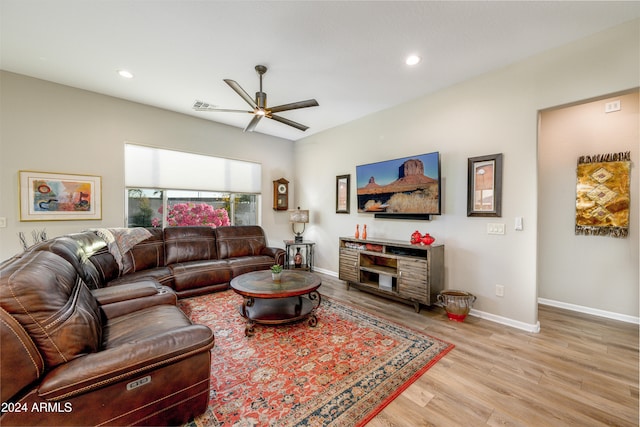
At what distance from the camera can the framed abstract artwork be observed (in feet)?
10.6

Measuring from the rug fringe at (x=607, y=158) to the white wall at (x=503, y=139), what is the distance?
2.13 ft

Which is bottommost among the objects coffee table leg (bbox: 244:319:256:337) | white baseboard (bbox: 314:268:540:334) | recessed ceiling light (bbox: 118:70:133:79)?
white baseboard (bbox: 314:268:540:334)

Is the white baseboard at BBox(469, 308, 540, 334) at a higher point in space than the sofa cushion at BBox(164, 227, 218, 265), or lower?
lower

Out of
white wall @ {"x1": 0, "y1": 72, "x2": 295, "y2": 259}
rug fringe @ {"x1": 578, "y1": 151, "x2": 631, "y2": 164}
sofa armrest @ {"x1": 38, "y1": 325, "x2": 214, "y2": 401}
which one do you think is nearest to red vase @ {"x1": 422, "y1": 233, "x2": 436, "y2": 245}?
rug fringe @ {"x1": 578, "y1": 151, "x2": 631, "y2": 164}

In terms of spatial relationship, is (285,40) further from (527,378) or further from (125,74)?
(527,378)

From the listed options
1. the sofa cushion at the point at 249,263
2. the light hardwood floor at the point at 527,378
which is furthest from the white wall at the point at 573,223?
the sofa cushion at the point at 249,263

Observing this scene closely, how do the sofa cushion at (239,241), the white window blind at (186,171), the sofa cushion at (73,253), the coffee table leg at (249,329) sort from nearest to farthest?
1. the sofa cushion at (73,253)
2. the coffee table leg at (249,329)
3. the white window blind at (186,171)
4. the sofa cushion at (239,241)

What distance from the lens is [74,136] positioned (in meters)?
3.54

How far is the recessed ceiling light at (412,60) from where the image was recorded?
2715 mm

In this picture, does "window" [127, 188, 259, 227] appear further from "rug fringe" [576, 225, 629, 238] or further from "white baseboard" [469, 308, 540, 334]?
"rug fringe" [576, 225, 629, 238]

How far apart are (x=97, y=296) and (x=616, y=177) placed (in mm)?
5542

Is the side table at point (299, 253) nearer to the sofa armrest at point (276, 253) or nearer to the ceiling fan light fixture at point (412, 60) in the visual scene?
the sofa armrest at point (276, 253)

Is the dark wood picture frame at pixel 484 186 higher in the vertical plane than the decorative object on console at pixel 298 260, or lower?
higher

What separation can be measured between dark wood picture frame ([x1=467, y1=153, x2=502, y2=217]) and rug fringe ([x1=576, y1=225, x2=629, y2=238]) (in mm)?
1305
